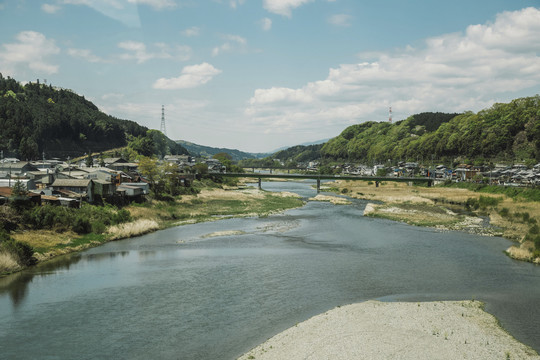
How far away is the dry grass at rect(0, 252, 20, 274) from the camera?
27.1 metres

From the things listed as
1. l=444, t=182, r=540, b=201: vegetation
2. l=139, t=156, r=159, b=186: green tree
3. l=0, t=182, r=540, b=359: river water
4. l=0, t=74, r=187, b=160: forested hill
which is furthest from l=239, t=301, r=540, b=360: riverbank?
l=0, t=74, r=187, b=160: forested hill

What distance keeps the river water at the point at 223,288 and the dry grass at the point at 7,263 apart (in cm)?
83

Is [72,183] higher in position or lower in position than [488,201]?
higher

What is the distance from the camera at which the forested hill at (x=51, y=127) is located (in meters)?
107

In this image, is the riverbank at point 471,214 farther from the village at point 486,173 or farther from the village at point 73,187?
the village at point 73,187

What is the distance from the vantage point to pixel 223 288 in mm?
24984

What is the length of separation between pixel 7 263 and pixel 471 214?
194 feet

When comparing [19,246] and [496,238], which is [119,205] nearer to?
[19,246]

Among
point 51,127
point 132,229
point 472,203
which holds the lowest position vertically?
point 472,203

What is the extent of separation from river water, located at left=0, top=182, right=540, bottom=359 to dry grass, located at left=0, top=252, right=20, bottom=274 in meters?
0.83

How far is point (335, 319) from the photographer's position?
1939cm

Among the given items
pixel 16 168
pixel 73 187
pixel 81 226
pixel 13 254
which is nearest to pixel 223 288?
pixel 13 254

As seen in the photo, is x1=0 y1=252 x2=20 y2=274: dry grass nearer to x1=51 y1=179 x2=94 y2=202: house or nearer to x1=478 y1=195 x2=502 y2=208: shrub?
x1=51 y1=179 x2=94 y2=202: house

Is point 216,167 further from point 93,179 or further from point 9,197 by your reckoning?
point 9,197
